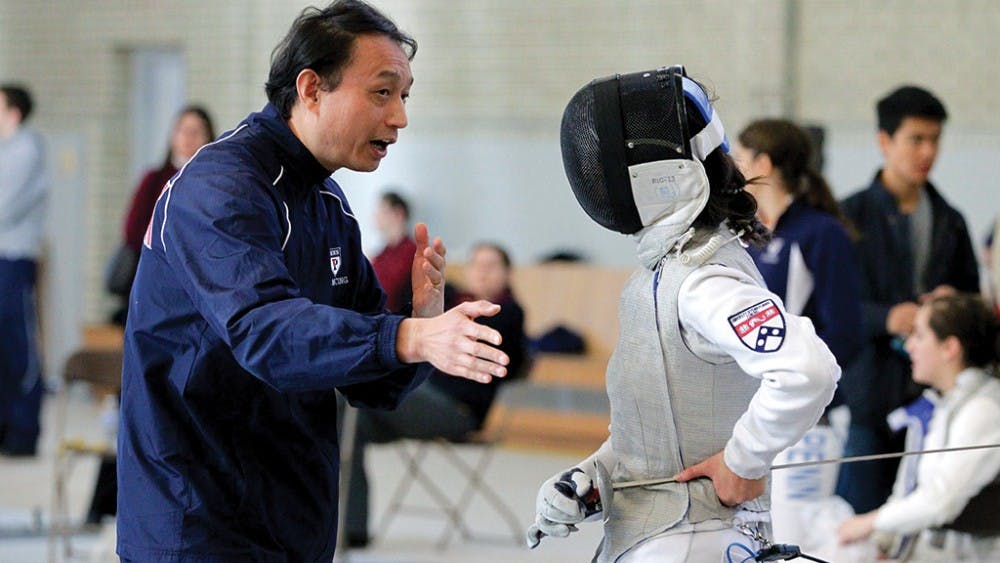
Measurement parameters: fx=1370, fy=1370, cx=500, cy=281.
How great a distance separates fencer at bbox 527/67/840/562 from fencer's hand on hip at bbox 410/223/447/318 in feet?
0.99

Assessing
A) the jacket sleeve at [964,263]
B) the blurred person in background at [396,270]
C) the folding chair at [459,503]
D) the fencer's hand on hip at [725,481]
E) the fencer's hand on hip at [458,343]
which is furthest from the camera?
the blurred person in background at [396,270]

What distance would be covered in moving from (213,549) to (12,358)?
578 centimetres

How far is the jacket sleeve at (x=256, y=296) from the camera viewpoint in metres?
1.81

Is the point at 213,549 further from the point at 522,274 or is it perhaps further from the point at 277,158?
the point at 522,274

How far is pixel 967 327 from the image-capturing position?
3.74m

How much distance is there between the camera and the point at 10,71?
1124 cm

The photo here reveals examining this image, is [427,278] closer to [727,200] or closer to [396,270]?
[727,200]

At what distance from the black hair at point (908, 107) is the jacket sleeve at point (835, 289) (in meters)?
0.70

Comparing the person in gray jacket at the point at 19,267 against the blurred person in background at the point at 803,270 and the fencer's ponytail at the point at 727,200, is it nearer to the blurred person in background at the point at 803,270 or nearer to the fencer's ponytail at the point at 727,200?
the blurred person in background at the point at 803,270

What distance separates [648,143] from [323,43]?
1.81ft

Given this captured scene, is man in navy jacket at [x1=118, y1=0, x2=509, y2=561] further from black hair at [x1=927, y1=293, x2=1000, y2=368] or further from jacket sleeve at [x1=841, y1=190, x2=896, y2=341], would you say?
jacket sleeve at [x1=841, y1=190, x2=896, y2=341]

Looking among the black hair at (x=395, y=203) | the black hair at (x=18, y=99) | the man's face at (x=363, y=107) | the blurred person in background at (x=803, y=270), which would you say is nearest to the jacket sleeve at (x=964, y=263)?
the blurred person in background at (x=803, y=270)

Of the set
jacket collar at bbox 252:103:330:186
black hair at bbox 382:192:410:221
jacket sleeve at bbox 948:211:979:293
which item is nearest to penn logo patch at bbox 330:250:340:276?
jacket collar at bbox 252:103:330:186

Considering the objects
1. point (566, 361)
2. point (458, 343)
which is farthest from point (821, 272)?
point (566, 361)
